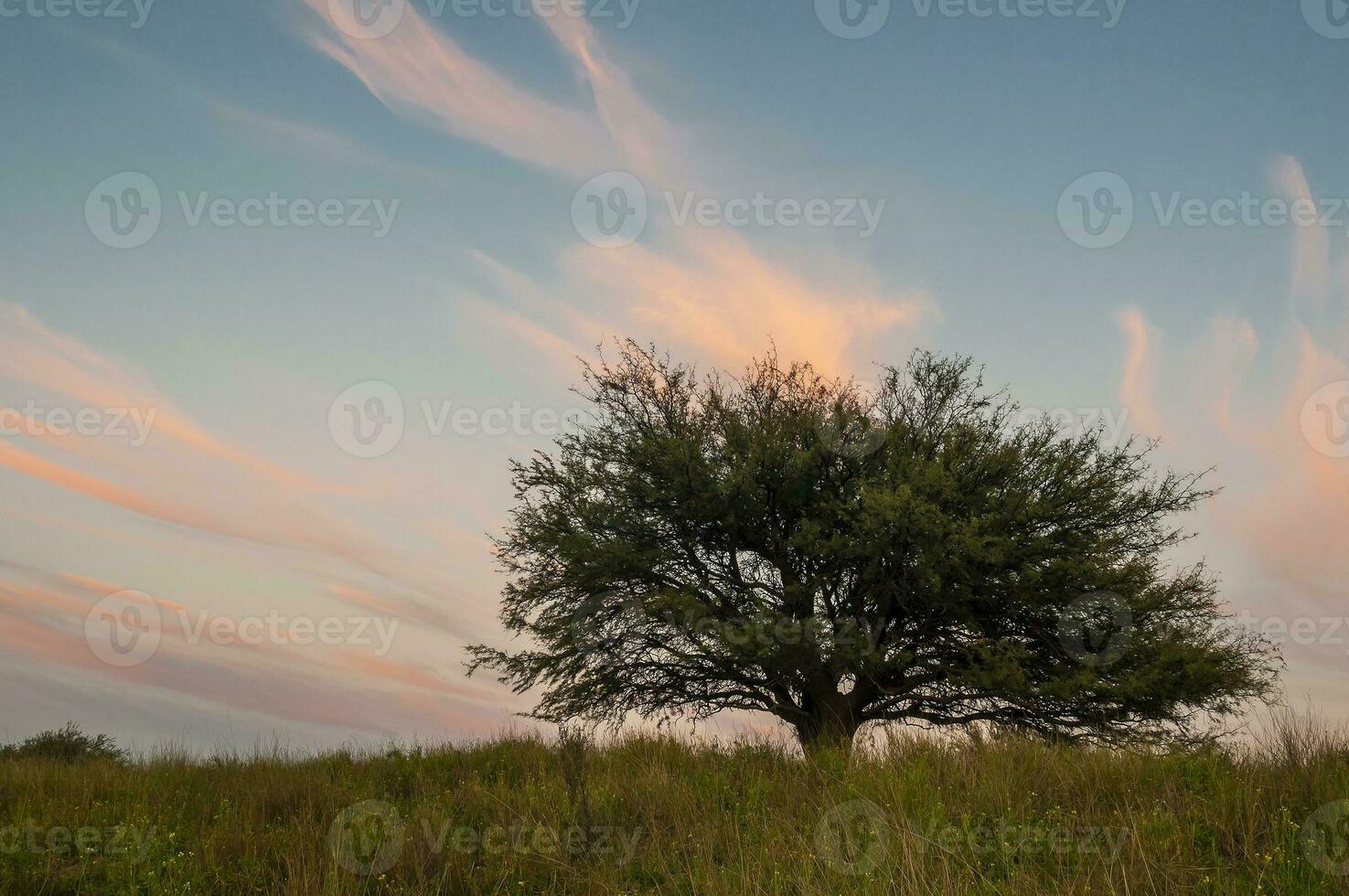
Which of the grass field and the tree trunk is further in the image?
the tree trunk

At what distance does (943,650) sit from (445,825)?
47.6ft

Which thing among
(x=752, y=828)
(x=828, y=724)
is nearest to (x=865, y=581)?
(x=828, y=724)

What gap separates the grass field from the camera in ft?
24.8

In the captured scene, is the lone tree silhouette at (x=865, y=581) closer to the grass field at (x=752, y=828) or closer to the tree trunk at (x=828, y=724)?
the tree trunk at (x=828, y=724)

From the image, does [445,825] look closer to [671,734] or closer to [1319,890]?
[671,734]

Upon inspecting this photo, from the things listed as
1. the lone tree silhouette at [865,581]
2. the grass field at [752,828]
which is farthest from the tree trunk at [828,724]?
the grass field at [752,828]

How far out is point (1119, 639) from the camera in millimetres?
20125

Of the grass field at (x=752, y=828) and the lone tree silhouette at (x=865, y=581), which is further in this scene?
the lone tree silhouette at (x=865, y=581)

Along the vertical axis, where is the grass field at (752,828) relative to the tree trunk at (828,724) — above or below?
below

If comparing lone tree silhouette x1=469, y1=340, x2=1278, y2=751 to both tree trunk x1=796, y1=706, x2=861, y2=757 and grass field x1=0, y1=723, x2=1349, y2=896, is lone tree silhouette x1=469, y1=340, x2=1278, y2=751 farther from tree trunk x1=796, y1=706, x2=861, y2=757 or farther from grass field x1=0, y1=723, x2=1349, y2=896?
grass field x1=0, y1=723, x2=1349, y2=896

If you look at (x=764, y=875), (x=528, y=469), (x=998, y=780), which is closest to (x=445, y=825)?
(x=764, y=875)

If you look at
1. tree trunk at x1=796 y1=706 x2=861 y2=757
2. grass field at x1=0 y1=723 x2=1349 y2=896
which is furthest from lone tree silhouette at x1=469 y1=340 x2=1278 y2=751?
grass field at x1=0 y1=723 x2=1349 y2=896

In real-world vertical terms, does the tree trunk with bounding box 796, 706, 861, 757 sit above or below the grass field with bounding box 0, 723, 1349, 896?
above

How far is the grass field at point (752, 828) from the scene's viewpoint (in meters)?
7.56
